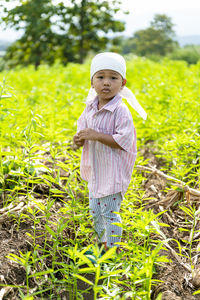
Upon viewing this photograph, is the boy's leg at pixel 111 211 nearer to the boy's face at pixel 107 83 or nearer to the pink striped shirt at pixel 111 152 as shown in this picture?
the pink striped shirt at pixel 111 152

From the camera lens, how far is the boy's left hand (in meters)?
2.49

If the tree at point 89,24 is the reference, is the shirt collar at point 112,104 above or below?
below

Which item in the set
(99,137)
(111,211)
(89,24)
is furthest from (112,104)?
(89,24)

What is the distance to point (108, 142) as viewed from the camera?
96.8 inches

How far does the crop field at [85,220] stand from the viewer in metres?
2.05

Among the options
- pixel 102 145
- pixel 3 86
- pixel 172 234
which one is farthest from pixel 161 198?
pixel 3 86

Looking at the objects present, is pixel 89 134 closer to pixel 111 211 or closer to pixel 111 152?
pixel 111 152

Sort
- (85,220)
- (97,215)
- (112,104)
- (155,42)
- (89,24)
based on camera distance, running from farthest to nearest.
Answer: (155,42), (89,24), (85,220), (97,215), (112,104)

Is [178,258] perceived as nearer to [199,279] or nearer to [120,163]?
[199,279]

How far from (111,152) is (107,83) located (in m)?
0.48

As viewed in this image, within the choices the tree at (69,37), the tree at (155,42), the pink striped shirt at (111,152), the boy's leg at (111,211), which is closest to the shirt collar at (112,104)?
the pink striped shirt at (111,152)

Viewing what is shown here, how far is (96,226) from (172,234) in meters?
0.65

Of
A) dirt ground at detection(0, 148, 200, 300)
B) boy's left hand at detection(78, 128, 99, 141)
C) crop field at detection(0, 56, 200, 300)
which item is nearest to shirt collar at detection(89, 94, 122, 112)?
boy's left hand at detection(78, 128, 99, 141)

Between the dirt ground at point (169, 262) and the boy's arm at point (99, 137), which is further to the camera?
the boy's arm at point (99, 137)
